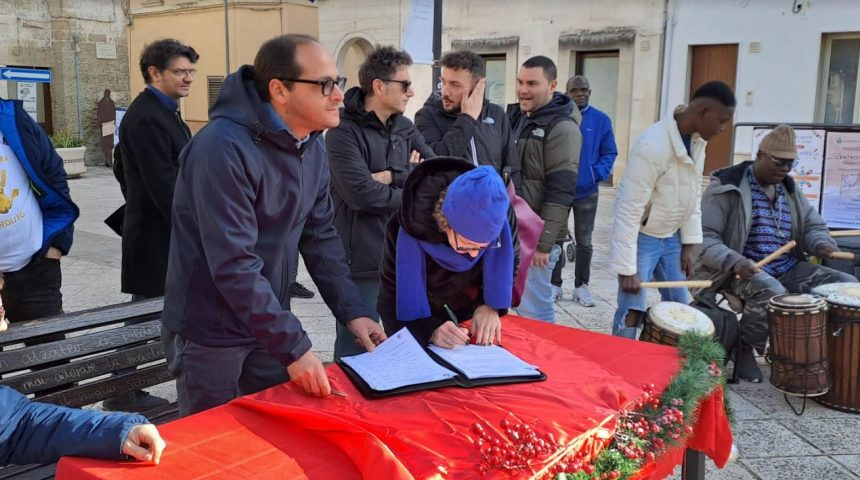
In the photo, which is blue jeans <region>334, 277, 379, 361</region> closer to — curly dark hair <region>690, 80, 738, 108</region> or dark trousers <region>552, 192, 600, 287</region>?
curly dark hair <region>690, 80, 738, 108</region>

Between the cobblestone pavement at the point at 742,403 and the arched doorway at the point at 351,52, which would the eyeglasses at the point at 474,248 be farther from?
the arched doorway at the point at 351,52

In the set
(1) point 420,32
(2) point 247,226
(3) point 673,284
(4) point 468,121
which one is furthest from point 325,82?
(1) point 420,32

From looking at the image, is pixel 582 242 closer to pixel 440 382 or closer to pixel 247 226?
pixel 440 382

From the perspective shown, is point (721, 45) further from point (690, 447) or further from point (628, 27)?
point (690, 447)

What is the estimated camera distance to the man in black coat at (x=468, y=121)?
158 inches

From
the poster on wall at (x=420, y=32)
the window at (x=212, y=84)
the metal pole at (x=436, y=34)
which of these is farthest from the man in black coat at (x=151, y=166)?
the window at (x=212, y=84)

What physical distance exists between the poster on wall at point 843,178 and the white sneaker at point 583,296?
217cm

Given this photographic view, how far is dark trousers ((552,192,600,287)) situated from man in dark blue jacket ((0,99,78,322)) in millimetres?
4124

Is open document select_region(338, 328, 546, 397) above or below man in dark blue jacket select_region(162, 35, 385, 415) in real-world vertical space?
below

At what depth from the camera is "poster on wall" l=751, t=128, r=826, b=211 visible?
21.3 ft

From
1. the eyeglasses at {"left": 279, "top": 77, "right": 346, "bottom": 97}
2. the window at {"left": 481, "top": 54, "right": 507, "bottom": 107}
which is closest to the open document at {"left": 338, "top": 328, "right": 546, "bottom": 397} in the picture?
the eyeglasses at {"left": 279, "top": 77, "right": 346, "bottom": 97}

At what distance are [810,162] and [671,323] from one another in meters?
3.65

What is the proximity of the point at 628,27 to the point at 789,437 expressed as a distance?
460 inches

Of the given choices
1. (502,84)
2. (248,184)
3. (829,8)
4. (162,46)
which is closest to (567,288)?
(162,46)
